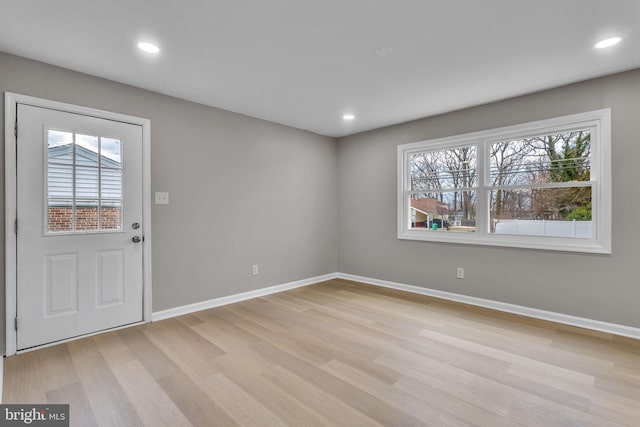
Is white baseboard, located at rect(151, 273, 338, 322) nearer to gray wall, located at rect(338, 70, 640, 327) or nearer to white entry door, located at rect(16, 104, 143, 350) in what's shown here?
white entry door, located at rect(16, 104, 143, 350)

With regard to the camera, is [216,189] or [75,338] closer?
[75,338]

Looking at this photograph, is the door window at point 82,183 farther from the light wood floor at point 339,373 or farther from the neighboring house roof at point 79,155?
the light wood floor at point 339,373

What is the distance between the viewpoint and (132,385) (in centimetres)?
208

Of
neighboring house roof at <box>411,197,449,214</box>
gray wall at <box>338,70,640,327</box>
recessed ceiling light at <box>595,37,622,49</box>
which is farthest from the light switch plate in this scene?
recessed ceiling light at <box>595,37,622,49</box>

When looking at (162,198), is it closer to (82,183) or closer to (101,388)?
(82,183)

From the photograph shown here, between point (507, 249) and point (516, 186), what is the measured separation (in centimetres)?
74

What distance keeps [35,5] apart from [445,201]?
4.39 m

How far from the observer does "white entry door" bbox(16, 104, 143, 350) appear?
101 inches

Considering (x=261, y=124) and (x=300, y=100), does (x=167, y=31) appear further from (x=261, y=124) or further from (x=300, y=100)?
(x=261, y=124)

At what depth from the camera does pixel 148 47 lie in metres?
2.43

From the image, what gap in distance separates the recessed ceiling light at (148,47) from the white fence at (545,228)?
13.1 ft

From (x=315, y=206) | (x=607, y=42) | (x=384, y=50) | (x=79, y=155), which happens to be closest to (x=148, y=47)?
(x=79, y=155)

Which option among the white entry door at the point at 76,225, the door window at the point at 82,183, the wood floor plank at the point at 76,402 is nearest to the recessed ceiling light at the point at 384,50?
the white entry door at the point at 76,225

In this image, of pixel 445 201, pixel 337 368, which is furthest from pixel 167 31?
pixel 445 201
